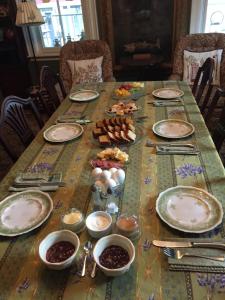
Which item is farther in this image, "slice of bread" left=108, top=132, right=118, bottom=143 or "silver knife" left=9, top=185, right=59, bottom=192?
"slice of bread" left=108, top=132, right=118, bottom=143

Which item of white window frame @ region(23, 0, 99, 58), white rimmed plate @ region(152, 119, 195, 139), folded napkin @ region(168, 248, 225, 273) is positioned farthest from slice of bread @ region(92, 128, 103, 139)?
white window frame @ region(23, 0, 99, 58)

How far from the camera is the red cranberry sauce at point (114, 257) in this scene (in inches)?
27.6

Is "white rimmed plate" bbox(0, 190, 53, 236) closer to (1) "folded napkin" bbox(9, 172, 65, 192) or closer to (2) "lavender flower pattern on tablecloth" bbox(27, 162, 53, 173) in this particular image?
(1) "folded napkin" bbox(9, 172, 65, 192)

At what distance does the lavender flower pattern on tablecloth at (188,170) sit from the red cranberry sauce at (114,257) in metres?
0.44

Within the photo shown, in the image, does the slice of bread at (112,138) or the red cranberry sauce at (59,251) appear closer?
the red cranberry sauce at (59,251)

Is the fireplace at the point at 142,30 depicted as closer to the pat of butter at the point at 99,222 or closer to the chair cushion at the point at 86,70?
the chair cushion at the point at 86,70

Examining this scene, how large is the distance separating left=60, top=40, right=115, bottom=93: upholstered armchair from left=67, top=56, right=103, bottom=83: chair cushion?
0.25ft

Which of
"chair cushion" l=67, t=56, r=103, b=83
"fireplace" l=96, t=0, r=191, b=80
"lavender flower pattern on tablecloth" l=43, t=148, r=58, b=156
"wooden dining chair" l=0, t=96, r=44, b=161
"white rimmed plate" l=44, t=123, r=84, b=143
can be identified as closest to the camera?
"lavender flower pattern on tablecloth" l=43, t=148, r=58, b=156

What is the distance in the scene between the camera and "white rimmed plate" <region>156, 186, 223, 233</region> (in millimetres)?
820

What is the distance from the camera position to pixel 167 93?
1.91 meters

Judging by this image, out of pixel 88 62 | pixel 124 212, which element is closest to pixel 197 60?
pixel 88 62

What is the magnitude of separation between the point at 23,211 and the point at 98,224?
29cm

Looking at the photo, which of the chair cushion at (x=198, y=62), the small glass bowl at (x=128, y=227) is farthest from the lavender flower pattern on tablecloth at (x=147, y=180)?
the chair cushion at (x=198, y=62)

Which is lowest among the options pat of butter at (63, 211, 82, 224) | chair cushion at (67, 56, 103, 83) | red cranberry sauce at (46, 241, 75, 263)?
chair cushion at (67, 56, 103, 83)
